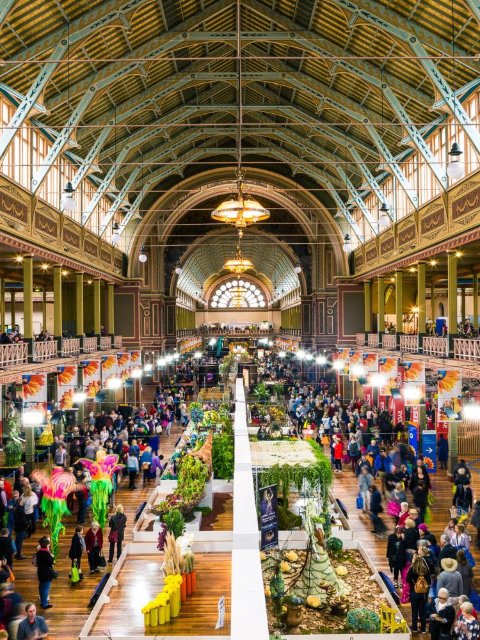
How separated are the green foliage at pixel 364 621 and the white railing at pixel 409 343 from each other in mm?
13317

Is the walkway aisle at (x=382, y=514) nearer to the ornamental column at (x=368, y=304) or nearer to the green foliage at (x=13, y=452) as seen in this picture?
the green foliage at (x=13, y=452)

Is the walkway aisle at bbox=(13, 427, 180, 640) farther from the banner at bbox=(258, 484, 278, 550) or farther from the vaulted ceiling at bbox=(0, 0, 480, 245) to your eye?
the vaulted ceiling at bbox=(0, 0, 480, 245)

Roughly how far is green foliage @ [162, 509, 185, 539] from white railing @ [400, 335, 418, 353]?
1251 cm

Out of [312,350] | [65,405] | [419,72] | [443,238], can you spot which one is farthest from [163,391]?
[419,72]

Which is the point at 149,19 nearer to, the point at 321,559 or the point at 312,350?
the point at 321,559

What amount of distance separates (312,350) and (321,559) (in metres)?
27.8

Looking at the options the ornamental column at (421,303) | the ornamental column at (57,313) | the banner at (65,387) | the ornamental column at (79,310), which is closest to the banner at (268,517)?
the banner at (65,387)

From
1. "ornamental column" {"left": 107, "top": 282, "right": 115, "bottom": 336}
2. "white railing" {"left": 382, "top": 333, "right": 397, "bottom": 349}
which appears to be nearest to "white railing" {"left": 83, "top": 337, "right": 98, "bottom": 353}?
"ornamental column" {"left": 107, "top": 282, "right": 115, "bottom": 336}

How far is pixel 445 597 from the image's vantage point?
703 centimetres

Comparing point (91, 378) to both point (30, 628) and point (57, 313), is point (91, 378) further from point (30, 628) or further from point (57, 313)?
point (30, 628)

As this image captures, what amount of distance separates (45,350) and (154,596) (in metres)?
10.9

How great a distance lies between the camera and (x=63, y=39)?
1515 centimetres

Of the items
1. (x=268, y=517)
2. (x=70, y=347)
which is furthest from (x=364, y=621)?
(x=70, y=347)

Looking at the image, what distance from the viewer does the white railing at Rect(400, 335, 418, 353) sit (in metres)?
20.7
